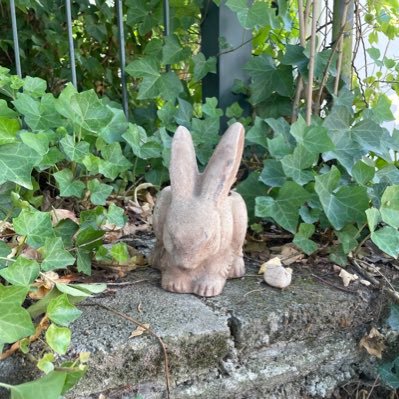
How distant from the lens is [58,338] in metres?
1.23

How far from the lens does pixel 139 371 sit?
1370 mm

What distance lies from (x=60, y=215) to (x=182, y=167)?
1.57 feet

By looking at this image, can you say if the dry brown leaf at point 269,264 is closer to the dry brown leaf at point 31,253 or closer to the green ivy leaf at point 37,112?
the dry brown leaf at point 31,253

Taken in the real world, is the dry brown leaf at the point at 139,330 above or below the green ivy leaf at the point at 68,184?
below

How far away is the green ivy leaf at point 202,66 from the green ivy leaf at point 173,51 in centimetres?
5

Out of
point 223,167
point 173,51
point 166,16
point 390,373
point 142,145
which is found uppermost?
point 166,16

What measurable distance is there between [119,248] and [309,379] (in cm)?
64

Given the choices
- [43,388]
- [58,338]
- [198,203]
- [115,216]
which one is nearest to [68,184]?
[115,216]

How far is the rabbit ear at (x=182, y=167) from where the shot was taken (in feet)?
4.99

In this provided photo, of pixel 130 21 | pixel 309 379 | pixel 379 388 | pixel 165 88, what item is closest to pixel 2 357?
pixel 309 379

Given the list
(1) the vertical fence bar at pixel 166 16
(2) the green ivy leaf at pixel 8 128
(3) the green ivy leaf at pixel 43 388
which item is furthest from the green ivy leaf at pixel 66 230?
(1) the vertical fence bar at pixel 166 16

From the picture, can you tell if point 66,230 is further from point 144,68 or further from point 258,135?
point 144,68

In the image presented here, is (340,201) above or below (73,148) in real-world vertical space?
below

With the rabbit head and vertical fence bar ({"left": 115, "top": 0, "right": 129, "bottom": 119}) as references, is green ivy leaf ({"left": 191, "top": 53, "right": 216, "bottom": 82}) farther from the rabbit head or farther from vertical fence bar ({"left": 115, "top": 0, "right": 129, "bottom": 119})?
the rabbit head
